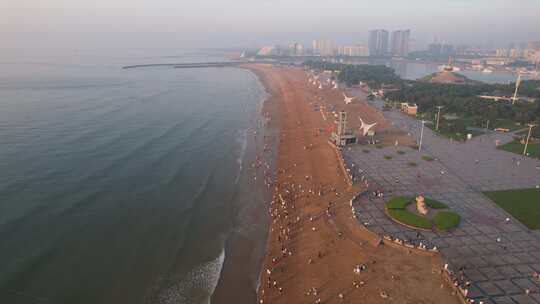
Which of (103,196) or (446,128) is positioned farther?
(446,128)

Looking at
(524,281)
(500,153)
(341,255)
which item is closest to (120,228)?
A: (341,255)

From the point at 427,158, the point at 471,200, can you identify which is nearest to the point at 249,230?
the point at 471,200

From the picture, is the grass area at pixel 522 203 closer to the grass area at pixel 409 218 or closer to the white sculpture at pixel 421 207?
the white sculpture at pixel 421 207

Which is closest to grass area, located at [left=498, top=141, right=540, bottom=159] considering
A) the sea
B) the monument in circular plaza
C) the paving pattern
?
the paving pattern

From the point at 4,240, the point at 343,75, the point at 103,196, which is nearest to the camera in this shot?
the point at 4,240

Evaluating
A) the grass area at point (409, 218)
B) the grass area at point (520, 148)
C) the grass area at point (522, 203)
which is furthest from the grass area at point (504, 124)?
the grass area at point (409, 218)

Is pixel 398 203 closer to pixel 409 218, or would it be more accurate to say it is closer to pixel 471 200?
pixel 409 218

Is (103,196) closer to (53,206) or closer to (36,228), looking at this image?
(53,206)
